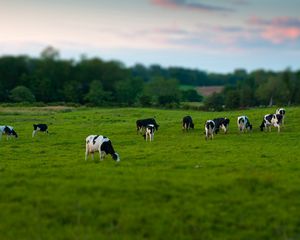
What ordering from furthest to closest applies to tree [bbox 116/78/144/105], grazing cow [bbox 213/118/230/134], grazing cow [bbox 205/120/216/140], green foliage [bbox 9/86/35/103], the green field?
tree [bbox 116/78/144/105] → green foliage [bbox 9/86/35/103] → grazing cow [bbox 213/118/230/134] → grazing cow [bbox 205/120/216/140] → the green field

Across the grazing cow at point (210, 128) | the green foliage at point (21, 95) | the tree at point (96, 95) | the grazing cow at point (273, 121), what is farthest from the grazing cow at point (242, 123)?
the tree at point (96, 95)

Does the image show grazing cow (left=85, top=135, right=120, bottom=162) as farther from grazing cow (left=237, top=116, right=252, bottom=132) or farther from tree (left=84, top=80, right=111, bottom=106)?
tree (left=84, top=80, right=111, bottom=106)

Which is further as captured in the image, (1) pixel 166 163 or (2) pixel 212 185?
(1) pixel 166 163

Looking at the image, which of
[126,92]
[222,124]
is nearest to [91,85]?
[126,92]

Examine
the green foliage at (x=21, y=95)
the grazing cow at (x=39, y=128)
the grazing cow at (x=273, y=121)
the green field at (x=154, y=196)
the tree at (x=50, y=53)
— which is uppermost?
the tree at (x=50, y=53)

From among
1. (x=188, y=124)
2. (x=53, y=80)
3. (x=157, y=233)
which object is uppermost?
(x=53, y=80)

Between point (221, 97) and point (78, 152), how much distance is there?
9892 centimetres

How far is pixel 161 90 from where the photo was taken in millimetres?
138750

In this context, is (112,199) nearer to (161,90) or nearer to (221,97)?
(221,97)

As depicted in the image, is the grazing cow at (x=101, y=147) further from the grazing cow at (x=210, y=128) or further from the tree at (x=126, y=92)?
the tree at (x=126, y=92)

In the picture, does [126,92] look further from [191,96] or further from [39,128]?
[39,128]

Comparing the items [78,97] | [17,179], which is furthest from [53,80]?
[17,179]

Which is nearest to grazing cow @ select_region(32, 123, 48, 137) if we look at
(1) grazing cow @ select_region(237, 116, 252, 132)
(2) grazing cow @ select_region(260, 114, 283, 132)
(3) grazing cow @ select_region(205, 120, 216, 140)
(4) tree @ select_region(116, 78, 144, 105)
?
(3) grazing cow @ select_region(205, 120, 216, 140)

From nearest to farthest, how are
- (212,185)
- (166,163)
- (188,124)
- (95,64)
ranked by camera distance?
1. (212,185)
2. (166,163)
3. (188,124)
4. (95,64)
